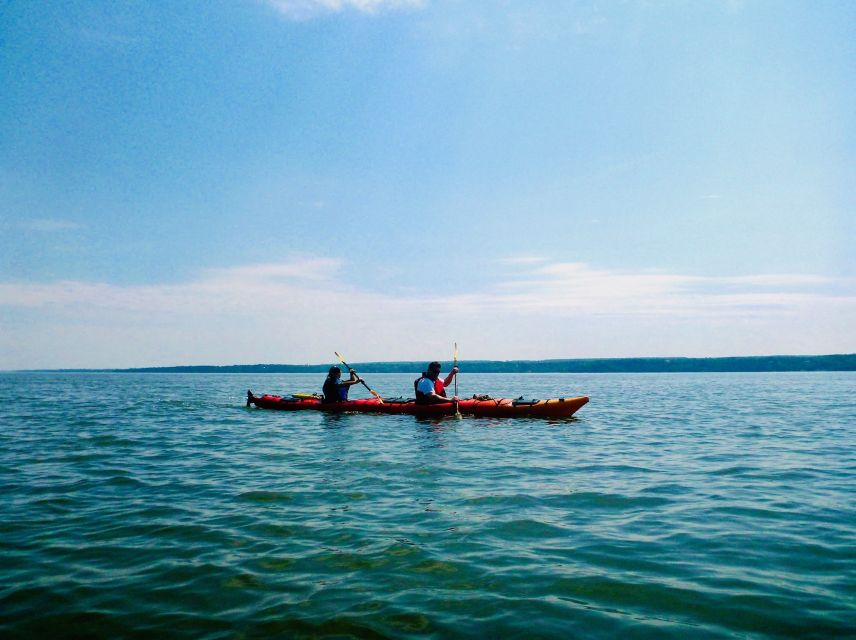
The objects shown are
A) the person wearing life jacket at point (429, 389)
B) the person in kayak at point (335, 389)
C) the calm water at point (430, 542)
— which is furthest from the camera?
the person in kayak at point (335, 389)

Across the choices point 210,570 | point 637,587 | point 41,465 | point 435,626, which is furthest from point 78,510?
point 637,587

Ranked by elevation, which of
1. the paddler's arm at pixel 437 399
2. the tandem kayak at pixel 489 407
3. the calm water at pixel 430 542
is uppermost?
the paddler's arm at pixel 437 399

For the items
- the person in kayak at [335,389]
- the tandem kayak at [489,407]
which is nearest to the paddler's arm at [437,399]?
the tandem kayak at [489,407]

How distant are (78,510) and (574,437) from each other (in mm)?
13173

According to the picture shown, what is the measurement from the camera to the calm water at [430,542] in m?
5.06

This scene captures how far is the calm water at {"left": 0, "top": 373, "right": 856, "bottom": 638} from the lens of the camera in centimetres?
506

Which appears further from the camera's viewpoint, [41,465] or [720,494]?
[41,465]

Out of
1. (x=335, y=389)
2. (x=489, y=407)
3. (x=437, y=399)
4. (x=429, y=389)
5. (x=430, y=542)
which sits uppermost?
(x=429, y=389)

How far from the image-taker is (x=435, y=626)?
4891mm

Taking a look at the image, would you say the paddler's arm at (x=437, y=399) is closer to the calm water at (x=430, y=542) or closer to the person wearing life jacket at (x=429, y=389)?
the person wearing life jacket at (x=429, y=389)

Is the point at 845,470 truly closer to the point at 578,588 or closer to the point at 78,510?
the point at 578,588

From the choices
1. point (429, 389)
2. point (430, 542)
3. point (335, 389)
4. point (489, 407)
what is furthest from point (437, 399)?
point (430, 542)

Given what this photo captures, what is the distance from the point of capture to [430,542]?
709 centimetres

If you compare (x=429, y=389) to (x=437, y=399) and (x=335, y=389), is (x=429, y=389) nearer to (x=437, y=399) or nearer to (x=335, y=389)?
(x=437, y=399)
